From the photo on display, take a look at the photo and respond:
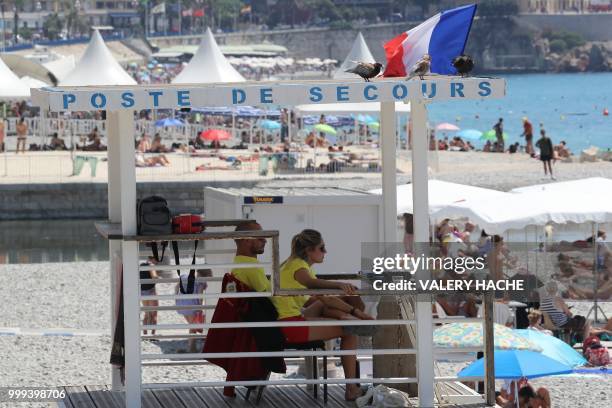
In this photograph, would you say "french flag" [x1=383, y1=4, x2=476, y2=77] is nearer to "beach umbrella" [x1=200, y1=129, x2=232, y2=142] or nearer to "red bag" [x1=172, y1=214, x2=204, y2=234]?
"red bag" [x1=172, y1=214, x2=204, y2=234]

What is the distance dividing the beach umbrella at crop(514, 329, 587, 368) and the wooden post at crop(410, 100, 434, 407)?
213 centimetres

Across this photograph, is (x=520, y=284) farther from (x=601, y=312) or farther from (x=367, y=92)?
(x=367, y=92)

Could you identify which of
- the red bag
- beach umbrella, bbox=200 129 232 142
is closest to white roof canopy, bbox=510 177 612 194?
the red bag

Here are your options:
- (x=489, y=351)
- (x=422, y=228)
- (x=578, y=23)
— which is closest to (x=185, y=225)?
(x=422, y=228)

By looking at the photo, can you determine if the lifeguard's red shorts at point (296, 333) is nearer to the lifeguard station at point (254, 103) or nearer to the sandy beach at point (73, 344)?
the lifeguard station at point (254, 103)

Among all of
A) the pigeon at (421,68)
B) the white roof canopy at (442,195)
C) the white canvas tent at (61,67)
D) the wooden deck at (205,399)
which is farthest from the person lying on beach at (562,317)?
the white canvas tent at (61,67)

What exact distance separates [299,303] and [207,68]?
83.2 ft

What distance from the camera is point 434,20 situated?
28.6 feet

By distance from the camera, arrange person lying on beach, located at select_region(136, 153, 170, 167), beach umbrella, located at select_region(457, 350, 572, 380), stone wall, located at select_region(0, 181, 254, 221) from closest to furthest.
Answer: beach umbrella, located at select_region(457, 350, 572, 380)
stone wall, located at select_region(0, 181, 254, 221)
person lying on beach, located at select_region(136, 153, 170, 167)

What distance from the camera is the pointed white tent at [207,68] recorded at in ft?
107

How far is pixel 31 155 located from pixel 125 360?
2989 centimetres

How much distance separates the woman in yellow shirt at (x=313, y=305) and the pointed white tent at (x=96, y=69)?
2546cm

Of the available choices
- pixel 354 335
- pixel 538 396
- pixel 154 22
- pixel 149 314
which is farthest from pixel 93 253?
A: pixel 154 22

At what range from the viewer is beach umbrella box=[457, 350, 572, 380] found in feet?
30.6
